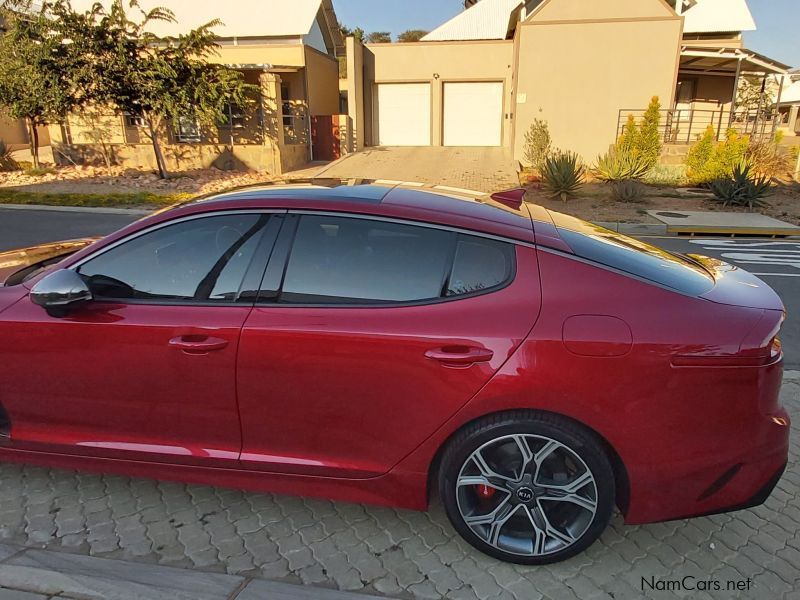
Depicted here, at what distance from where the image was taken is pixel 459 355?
2178 mm

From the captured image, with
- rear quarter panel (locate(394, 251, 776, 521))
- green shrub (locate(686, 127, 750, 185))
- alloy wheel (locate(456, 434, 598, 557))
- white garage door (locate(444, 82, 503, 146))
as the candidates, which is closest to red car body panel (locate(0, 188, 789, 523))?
rear quarter panel (locate(394, 251, 776, 521))

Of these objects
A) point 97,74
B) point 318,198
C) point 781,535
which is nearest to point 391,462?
point 318,198

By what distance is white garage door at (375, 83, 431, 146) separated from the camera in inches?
934

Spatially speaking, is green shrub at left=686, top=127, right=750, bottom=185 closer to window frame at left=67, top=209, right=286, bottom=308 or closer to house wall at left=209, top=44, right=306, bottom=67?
house wall at left=209, top=44, right=306, bottom=67

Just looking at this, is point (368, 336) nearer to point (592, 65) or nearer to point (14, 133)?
point (592, 65)

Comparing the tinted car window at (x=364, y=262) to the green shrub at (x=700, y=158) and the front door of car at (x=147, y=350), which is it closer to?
the front door of car at (x=147, y=350)

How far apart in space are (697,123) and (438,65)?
10.4 m

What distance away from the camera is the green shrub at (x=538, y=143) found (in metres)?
18.0

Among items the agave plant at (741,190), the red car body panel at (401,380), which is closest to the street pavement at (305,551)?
the red car body panel at (401,380)

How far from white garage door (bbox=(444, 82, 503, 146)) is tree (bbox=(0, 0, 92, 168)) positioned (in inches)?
550

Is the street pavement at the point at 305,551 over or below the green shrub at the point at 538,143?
below

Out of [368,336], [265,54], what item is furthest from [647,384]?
[265,54]

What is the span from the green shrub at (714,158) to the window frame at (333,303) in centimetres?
1377

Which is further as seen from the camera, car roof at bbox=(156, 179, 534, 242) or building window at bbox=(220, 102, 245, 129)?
building window at bbox=(220, 102, 245, 129)
